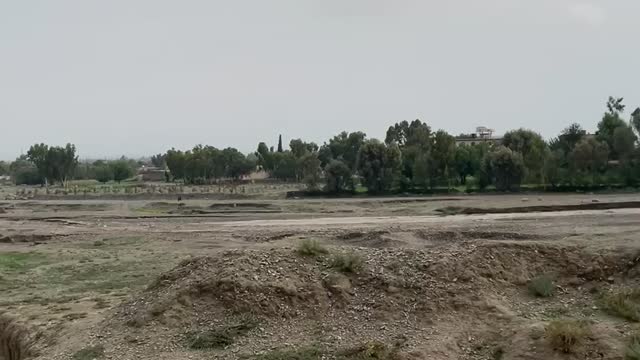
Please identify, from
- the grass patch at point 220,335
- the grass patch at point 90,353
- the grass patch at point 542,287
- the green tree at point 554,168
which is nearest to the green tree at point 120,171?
the green tree at point 554,168

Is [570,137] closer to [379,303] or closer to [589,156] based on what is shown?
[589,156]

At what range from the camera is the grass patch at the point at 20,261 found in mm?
28961

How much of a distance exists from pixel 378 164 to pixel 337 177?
5326mm

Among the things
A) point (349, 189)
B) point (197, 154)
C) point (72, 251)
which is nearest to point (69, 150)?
point (197, 154)

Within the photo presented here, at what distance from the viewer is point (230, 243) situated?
117 ft

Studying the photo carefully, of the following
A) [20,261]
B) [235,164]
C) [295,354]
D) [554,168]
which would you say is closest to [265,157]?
[235,164]

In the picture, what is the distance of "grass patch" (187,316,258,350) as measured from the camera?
44.2 feet

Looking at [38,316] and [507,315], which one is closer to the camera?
[507,315]

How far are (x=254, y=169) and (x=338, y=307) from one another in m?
119

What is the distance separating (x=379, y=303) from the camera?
1438cm

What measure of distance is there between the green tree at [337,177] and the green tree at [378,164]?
2.04m

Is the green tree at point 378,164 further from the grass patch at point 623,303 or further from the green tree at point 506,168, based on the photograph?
the grass patch at point 623,303

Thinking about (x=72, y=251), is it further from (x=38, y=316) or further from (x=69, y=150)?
(x=69, y=150)

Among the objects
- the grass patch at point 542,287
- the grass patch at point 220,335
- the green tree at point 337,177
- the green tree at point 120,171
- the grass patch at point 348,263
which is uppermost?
the green tree at point 120,171
